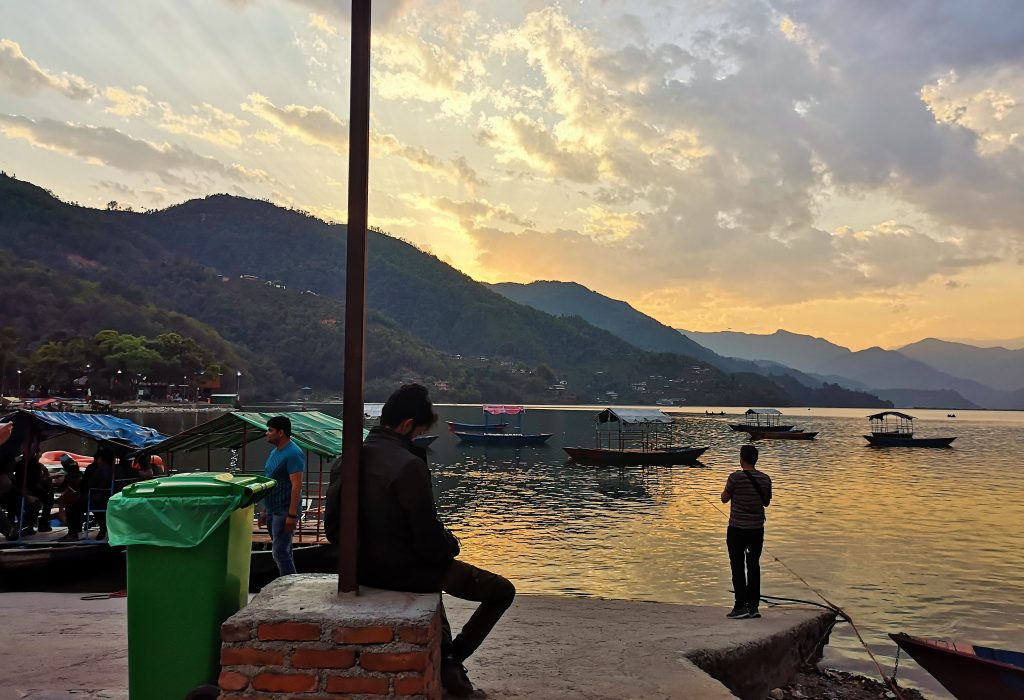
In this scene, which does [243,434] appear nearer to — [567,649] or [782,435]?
[567,649]

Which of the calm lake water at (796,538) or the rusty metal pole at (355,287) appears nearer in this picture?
the rusty metal pole at (355,287)

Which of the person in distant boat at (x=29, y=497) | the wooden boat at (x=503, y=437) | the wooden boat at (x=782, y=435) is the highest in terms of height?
the person in distant boat at (x=29, y=497)

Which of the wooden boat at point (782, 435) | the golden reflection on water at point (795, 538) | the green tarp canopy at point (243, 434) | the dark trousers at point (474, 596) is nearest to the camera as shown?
the dark trousers at point (474, 596)

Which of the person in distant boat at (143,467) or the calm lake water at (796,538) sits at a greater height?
the person in distant boat at (143,467)

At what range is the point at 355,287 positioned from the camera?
139 inches

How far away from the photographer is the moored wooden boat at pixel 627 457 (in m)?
48.2

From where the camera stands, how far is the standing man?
26.5 feet

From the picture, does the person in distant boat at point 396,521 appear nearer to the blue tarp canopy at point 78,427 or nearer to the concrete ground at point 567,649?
the concrete ground at point 567,649

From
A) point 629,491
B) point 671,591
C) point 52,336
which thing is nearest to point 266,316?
point 52,336

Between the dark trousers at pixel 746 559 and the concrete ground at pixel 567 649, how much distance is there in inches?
12.1

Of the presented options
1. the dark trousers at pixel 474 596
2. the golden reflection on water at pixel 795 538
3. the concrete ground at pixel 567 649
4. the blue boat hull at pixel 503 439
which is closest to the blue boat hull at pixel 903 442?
the golden reflection on water at pixel 795 538

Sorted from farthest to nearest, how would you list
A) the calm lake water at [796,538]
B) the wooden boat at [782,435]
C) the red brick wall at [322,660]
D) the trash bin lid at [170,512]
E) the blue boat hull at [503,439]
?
1. the wooden boat at [782,435]
2. the blue boat hull at [503,439]
3. the calm lake water at [796,538]
4. the trash bin lid at [170,512]
5. the red brick wall at [322,660]

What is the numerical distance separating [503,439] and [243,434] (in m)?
53.4

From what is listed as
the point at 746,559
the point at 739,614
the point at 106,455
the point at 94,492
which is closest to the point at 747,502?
the point at 746,559
